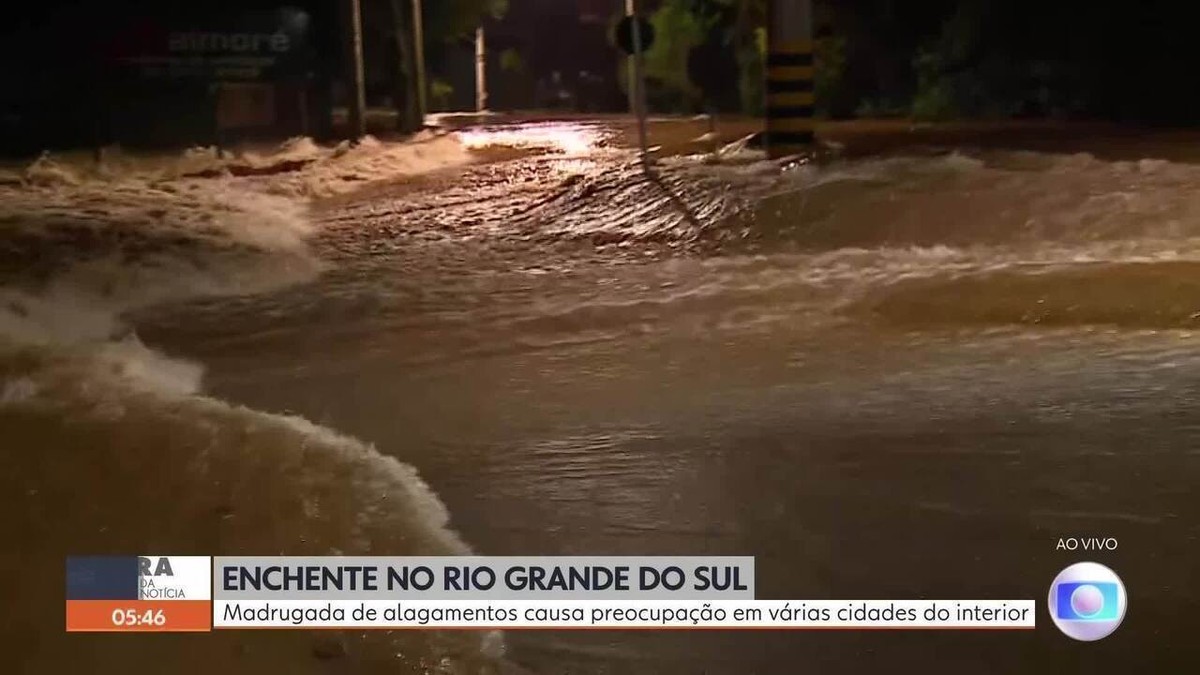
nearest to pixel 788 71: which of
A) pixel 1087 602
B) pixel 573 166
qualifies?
pixel 573 166

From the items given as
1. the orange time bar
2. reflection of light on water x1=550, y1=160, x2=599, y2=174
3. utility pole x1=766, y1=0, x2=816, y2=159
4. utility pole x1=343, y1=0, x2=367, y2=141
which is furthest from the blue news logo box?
utility pole x1=343, y1=0, x2=367, y2=141

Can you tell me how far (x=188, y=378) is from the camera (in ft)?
26.0

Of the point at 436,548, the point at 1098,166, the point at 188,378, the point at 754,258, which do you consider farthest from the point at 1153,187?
the point at 436,548

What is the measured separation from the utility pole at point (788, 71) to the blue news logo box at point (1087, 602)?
11.4 meters

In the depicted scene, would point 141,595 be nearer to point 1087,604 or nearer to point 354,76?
point 1087,604

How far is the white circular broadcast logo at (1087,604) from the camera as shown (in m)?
4.52

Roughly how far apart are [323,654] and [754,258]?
725cm

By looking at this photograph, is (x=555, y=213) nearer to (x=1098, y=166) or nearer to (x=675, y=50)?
(x=1098, y=166)

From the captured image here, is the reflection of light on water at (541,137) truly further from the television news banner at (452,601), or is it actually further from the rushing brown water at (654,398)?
the television news banner at (452,601)

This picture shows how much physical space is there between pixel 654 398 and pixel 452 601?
2.95 metres

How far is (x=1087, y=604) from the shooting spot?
4.55 metres

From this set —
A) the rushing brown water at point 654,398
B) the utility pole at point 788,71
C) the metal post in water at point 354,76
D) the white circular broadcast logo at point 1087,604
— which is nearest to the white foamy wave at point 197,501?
the rushing brown water at point 654,398

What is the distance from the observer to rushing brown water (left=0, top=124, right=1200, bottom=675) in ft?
16.0

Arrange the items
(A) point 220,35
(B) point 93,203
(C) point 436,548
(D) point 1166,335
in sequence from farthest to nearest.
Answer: (A) point 220,35
(B) point 93,203
(D) point 1166,335
(C) point 436,548
